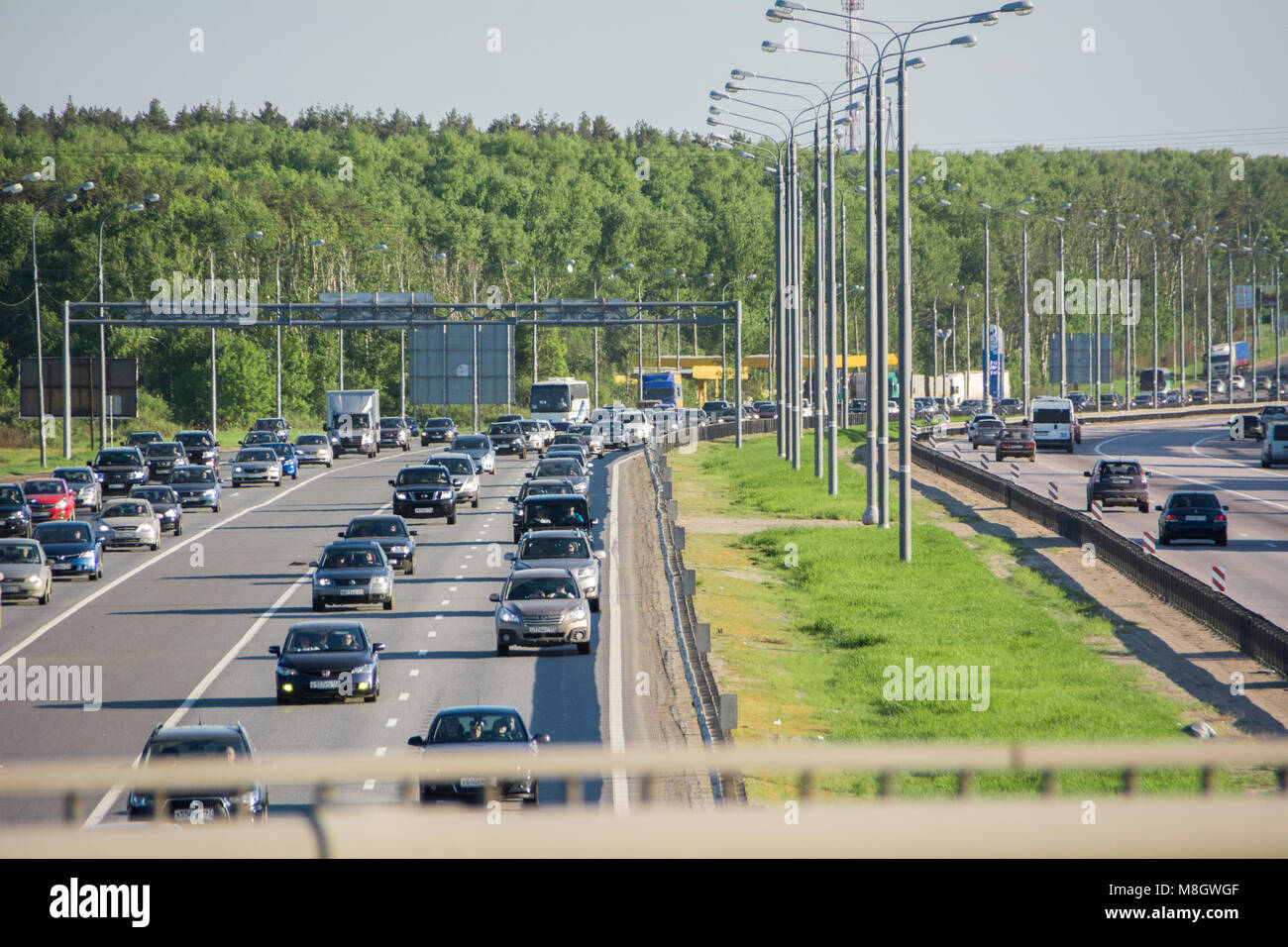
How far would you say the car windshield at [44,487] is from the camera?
50312 mm

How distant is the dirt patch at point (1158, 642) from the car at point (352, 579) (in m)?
13.5

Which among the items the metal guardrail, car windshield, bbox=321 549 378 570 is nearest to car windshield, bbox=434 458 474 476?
the metal guardrail

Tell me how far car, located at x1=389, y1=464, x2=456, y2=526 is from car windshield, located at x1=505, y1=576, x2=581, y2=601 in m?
20.0

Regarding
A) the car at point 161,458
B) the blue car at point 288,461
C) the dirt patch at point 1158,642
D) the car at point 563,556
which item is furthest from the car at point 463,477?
the car at point 563,556

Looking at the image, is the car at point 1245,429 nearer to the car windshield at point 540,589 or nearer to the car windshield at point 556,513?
the car windshield at point 556,513

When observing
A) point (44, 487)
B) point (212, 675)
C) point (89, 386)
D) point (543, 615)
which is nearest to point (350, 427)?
point (89, 386)

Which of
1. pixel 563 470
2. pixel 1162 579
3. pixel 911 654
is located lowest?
pixel 911 654

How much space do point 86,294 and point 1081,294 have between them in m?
113

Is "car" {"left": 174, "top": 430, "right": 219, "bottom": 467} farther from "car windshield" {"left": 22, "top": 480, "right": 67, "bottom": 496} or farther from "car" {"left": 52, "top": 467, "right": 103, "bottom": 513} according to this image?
"car windshield" {"left": 22, "top": 480, "right": 67, "bottom": 496}

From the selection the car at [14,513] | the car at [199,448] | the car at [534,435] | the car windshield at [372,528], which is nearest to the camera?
the car windshield at [372,528]

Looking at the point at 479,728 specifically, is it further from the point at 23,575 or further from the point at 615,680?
the point at 23,575

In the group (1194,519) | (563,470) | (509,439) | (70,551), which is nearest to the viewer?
(70,551)

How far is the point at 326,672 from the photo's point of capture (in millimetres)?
24781

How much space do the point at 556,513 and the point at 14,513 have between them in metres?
15.4
